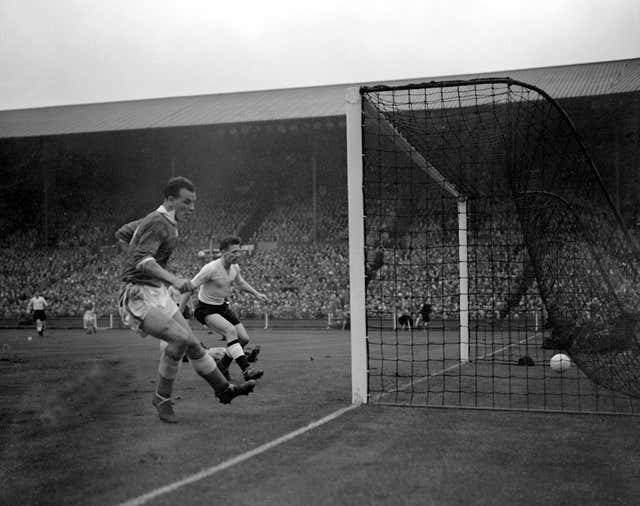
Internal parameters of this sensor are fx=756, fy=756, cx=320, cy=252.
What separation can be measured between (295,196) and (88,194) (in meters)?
13.0

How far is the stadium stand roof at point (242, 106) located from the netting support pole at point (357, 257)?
90.7ft

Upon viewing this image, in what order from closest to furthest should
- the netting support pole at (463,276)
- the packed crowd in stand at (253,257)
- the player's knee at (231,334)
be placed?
the player's knee at (231,334) → the netting support pole at (463,276) → the packed crowd in stand at (253,257)

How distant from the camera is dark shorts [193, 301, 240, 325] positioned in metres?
10.7

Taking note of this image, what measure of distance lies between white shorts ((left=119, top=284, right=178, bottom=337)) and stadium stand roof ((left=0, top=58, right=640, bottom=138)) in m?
30.0

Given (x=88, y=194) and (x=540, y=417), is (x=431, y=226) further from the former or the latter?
(x=540, y=417)

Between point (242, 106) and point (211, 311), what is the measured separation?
33.1 metres

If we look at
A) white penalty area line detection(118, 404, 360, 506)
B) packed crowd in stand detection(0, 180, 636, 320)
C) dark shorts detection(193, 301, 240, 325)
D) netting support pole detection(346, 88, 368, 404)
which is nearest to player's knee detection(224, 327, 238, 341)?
dark shorts detection(193, 301, 240, 325)

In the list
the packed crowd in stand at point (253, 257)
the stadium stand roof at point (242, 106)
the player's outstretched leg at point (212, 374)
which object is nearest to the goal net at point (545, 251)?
the player's outstretched leg at point (212, 374)

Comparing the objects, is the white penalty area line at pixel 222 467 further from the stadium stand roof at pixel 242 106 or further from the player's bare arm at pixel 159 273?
the stadium stand roof at pixel 242 106

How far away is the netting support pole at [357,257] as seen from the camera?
818cm

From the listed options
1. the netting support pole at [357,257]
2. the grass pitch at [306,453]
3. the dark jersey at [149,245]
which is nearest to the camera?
the grass pitch at [306,453]

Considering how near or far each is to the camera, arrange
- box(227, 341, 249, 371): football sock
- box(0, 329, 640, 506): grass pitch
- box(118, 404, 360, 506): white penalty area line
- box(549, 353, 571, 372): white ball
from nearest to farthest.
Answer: box(118, 404, 360, 506): white penalty area line, box(0, 329, 640, 506): grass pitch, box(227, 341, 249, 371): football sock, box(549, 353, 571, 372): white ball

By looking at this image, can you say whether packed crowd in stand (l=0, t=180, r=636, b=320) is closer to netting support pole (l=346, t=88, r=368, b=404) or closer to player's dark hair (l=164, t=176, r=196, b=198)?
netting support pole (l=346, t=88, r=368, b=404)

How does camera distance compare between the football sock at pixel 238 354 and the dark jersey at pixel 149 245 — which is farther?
the football sock at pixel 238 354
